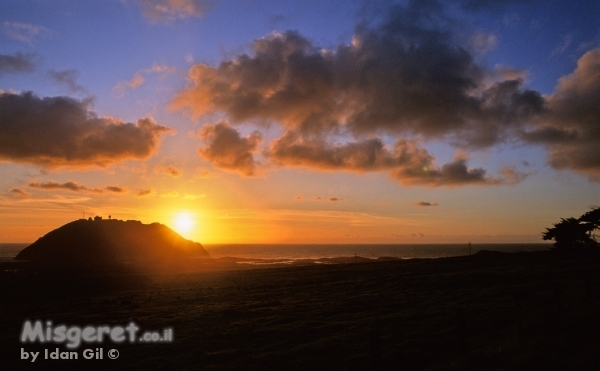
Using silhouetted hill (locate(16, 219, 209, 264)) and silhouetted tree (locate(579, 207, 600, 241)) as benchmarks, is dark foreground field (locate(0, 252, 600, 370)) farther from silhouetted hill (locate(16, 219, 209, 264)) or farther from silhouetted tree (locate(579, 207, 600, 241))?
silhouetted hill (locate(16, 219, 209, 264))

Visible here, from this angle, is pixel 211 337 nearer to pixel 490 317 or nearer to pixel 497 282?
pixel 490 317

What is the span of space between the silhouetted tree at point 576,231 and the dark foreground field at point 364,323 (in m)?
14.1

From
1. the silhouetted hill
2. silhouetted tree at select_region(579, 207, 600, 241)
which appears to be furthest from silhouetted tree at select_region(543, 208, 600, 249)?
the silhouetted hill

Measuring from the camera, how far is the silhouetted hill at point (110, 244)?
13862 cm

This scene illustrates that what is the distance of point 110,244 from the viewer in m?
150

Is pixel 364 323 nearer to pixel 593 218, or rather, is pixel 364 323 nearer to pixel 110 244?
pixel 593 218

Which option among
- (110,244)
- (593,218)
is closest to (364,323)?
(593,218)

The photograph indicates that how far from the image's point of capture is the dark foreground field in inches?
591

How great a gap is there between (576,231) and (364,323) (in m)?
52.3

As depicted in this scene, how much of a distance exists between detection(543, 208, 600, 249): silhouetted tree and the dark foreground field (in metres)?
14.1

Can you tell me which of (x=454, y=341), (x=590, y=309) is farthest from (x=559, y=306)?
(x=454, y=341)

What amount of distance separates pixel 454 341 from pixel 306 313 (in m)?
13.2

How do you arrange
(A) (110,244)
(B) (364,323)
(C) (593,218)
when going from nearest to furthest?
(B) (364,323) < (C) (593,218) < (A) (110,244)

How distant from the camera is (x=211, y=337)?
23.9 metres
